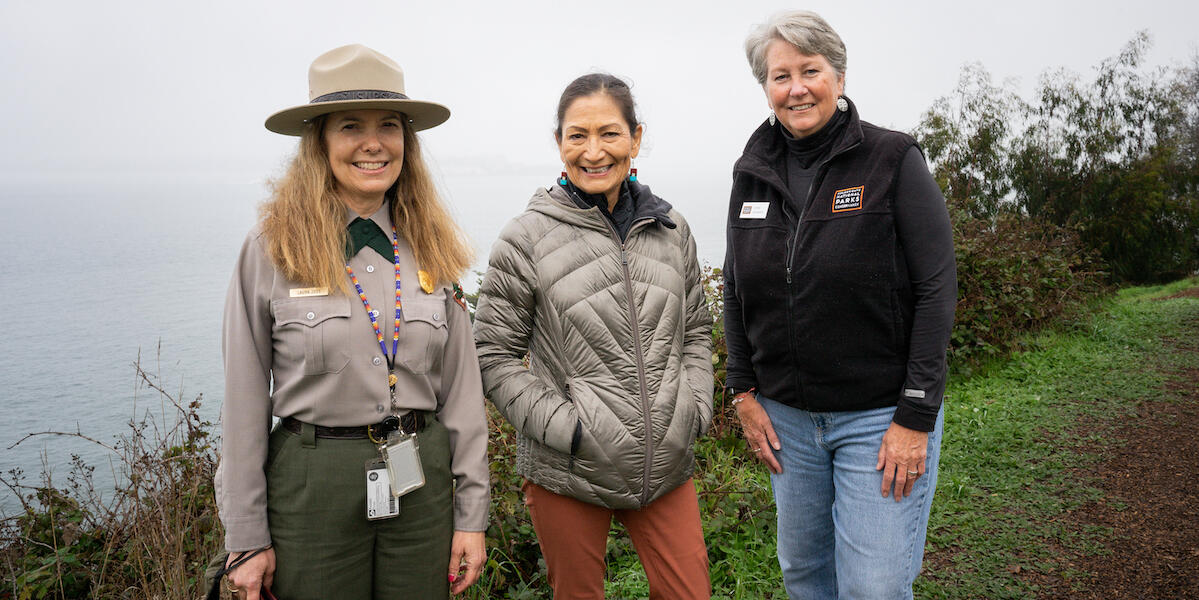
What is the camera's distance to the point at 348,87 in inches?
81.7

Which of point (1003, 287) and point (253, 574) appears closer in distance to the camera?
point (253, 574)

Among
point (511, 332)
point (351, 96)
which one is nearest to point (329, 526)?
point (511, 332)

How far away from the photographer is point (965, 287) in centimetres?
782

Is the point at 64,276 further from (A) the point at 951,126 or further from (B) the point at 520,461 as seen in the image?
(A) the point at 951,126

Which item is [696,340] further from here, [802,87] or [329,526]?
[329,526]

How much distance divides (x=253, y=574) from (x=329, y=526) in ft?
0.70

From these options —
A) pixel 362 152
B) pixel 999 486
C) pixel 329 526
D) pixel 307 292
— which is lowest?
pixel 999 486

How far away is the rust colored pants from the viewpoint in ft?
7.76

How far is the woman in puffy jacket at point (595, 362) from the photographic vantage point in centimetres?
229

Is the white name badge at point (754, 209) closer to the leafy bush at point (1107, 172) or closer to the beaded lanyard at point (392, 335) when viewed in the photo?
the beaded lanyard at point (392, 335)

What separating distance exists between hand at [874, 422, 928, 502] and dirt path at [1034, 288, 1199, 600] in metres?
2.09

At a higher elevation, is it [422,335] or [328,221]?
[328,221]

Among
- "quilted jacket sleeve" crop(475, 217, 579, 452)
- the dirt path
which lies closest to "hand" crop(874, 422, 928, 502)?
"quilted jacket sleeve" crop(475, 217, 579, 452)

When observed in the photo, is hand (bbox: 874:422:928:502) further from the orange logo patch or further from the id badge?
the id badge
